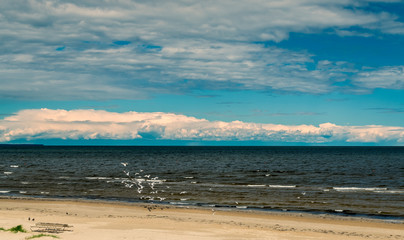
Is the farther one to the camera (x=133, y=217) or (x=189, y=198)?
(x=189, y=198)

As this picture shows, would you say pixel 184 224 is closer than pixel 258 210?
Yes

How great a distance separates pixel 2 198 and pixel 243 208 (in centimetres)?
2201

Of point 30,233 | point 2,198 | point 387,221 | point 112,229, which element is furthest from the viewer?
point 2,198

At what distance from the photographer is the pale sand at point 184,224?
64.6 feet

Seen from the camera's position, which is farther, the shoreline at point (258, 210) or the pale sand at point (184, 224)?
the shoreline at point (258, 210)

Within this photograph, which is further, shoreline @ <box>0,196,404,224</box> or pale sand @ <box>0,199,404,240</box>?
shoreline @ <box>0,196,404,224</box>

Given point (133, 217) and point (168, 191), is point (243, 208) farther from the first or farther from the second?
point (168, 191)

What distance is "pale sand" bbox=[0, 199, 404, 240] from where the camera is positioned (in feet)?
64.6

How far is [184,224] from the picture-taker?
23.5 meters

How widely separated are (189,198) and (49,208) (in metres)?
12.3

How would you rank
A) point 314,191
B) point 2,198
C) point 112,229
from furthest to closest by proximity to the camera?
point 314,191, point 2,198, point 112,229

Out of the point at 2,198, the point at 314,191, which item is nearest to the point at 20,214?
the point at 2,198

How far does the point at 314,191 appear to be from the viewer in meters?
41.9

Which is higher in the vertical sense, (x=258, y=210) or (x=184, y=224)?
(x=184, y=224)
